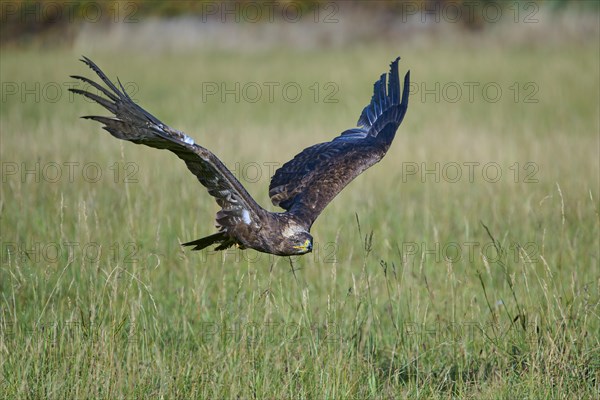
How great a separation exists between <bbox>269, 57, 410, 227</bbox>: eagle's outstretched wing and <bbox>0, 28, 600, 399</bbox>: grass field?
41cm

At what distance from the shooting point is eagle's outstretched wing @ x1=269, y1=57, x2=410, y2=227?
6.10 metres

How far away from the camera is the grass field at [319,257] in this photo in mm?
5098

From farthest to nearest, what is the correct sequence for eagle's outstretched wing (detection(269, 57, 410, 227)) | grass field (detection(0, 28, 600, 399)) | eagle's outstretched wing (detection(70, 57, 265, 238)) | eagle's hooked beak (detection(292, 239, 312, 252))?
eagle's outstretched wing (detection(269, 57, 410, 227)), eagle's hooked beak (detection(292, 239, 312, 252)), grass field (detection(0, 28, 600, 399)), eagle's outstretched wing (detection(70, 57, 265, 238))

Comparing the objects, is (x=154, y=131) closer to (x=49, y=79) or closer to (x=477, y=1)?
(x=49, y=79)

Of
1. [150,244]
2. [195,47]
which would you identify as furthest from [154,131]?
[195,47]

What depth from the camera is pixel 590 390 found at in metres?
5.18

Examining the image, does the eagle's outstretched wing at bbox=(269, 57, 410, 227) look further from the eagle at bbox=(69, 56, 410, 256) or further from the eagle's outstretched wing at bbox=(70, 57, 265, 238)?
the eagle's outstretched wing at bbox=(70, 57, 265, 238)

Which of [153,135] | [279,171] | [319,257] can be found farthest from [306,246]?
[319,257]

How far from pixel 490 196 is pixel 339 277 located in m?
2.51

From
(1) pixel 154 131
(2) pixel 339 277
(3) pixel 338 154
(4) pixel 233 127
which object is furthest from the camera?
(4) pixel 233 127

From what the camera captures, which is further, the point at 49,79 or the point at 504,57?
the point at 504,57

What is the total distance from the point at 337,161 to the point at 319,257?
1.13m

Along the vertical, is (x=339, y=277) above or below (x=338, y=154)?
below

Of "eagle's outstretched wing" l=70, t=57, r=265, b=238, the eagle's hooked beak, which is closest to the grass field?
the eagle's hooked beak
